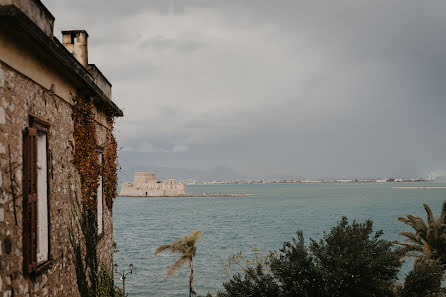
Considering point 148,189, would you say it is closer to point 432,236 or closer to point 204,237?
point 204,237

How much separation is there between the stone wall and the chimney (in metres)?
3.01

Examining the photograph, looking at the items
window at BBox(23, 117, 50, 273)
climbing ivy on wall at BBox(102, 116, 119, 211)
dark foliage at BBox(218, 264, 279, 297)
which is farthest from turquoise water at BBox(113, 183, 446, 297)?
window at BBox(23, 117, 50, 273)

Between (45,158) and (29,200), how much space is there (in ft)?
4.70

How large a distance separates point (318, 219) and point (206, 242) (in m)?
38.6

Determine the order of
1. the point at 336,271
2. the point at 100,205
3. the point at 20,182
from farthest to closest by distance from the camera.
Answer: the point at 100,205, the point at 336,271, the point at 20,182

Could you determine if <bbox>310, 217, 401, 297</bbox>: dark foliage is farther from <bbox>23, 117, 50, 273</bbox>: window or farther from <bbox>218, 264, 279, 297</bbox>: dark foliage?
<bbox>23, 117, 50, 273</bbox>: window

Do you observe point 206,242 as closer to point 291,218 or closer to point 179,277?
point 179,277

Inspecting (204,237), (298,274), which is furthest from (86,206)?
(204,237)

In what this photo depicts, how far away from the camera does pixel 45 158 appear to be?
7301 millimetres

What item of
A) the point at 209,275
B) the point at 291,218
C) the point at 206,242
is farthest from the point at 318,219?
the point at 209,275

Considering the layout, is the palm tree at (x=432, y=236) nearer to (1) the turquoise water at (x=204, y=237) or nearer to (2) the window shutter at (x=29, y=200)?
(1) the turquoise water at (x=204, y=237)

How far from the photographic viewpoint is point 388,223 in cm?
8731

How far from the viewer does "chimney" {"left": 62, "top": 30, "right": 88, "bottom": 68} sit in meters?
11.3

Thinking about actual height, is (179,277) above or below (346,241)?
below
